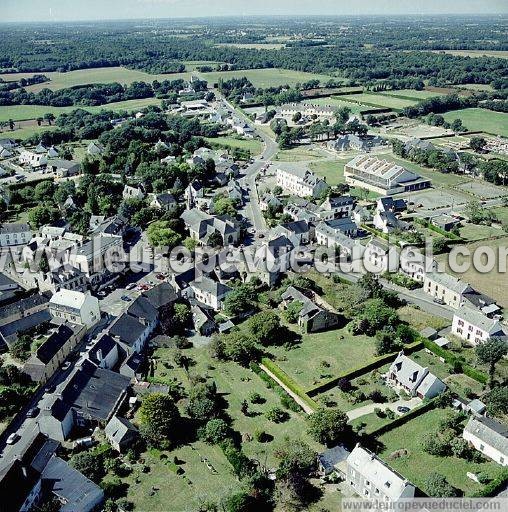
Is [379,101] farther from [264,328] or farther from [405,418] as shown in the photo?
[405,418]

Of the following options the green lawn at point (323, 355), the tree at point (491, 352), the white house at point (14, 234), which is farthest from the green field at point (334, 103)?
the tree at point (491, 352)

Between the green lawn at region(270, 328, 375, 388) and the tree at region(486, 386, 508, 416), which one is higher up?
the tree at region(486, 386, 508, 416)

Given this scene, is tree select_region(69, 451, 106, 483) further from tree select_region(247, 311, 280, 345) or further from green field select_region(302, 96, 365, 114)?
green field select_region(302, 96, 365, 114)

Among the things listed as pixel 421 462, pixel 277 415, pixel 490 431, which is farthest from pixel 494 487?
pixel 277 415

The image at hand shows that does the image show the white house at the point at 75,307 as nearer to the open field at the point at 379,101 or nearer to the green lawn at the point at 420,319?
the green lawn at the point at 420,319

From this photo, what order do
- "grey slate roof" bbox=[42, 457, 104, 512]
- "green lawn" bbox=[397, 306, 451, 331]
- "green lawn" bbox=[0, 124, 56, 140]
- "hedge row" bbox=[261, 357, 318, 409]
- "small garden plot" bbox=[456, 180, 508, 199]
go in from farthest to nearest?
"green lawn" bbox=[0, 124, 56, 140]
"small garden plot" bbox=[456, 180, 508, 199]
"green lawn" bbox=[397, 306, 451, 331]
"hedge row" bbox=[261, 357, 318, 409]
"grey slate roof" bbox=[42, 457, 104, 512]

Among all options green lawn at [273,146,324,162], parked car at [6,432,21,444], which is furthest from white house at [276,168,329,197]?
parked car at [6,432,21,444]
